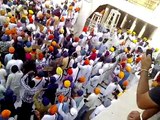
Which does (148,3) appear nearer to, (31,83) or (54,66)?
(54,66)

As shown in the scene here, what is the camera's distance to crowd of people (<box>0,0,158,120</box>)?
561 cm

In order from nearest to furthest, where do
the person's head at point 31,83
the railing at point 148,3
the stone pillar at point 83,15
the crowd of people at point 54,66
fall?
the crowd of people at point 54,66 → the person's head at point 31,83 → the stone pillar at point 83,15 → the railing at point 148,3

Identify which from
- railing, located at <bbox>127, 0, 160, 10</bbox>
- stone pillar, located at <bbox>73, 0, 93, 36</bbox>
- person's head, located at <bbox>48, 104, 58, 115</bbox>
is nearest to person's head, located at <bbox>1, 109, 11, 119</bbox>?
person's head, located at <bbox>48, 104, 58, 115</bbox>

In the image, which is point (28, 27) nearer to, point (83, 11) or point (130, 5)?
point (83, 11)

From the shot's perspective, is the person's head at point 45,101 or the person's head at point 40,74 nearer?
A: the person's head at point 45,101

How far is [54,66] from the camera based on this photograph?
7.50 metres

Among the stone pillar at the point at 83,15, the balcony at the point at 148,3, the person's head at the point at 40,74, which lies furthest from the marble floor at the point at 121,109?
the balcony at the point at 148,3

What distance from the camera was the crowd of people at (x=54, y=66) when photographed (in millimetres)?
5609

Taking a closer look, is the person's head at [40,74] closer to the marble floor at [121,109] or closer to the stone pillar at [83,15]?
the marble floor at [121,109]

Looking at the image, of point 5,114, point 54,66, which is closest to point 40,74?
point 54,66

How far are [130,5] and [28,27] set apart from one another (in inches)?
281

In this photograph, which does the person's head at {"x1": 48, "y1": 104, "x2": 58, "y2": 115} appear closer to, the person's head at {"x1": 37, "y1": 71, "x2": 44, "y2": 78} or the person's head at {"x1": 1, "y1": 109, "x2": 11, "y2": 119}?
the person's head at {"x1": 1, "y1": 109, "x2": 11, "y2": 119}

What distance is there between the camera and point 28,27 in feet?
30.2

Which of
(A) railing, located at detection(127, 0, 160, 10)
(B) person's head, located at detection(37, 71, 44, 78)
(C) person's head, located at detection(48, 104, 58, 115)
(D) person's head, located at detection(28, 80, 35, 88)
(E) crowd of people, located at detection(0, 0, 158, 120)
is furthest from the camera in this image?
(A) railing, located at detection(127, 0, 160, 10)
